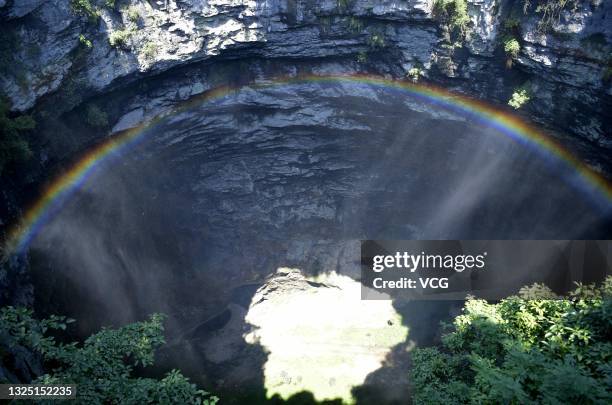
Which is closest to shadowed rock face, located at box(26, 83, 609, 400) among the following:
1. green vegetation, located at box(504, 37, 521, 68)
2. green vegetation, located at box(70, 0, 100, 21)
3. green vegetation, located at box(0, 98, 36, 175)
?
green vegetation, located at box(0, 98, 36, 175)

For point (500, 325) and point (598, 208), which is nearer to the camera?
point (500, 325)

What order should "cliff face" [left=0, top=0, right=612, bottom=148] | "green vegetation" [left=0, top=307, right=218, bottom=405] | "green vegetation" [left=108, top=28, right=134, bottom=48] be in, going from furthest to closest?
"green vegetation" [left=108, top=28, right=134, bottom=48], "cliff face" [left=0, top=0, right=612, bottom=148], "green vegetation" [left=0, top=307, right=218, bottom=405]

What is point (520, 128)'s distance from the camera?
1800 cm

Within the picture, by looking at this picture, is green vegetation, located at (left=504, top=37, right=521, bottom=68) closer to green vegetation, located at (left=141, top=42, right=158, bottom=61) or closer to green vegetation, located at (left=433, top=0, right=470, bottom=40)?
green vegetation, located at (left=433, top=0, right=470, bottom=40)

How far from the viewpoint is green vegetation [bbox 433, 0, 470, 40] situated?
15.5 metres

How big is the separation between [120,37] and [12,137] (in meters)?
5.52

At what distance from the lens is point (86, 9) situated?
14.6 m

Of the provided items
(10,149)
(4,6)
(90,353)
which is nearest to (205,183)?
(10,149)

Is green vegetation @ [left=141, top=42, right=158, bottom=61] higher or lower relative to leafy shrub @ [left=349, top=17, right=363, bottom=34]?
lower

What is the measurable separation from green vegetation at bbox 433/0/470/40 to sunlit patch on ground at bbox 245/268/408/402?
16.4m

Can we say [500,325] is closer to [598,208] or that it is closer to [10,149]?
[598,208]

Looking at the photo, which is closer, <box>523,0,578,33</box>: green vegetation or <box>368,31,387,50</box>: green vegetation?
<box>523,0,578,33</box>: green vegetation

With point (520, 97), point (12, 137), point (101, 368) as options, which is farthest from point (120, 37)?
point (520, 97)

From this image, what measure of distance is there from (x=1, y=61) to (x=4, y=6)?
174cm
